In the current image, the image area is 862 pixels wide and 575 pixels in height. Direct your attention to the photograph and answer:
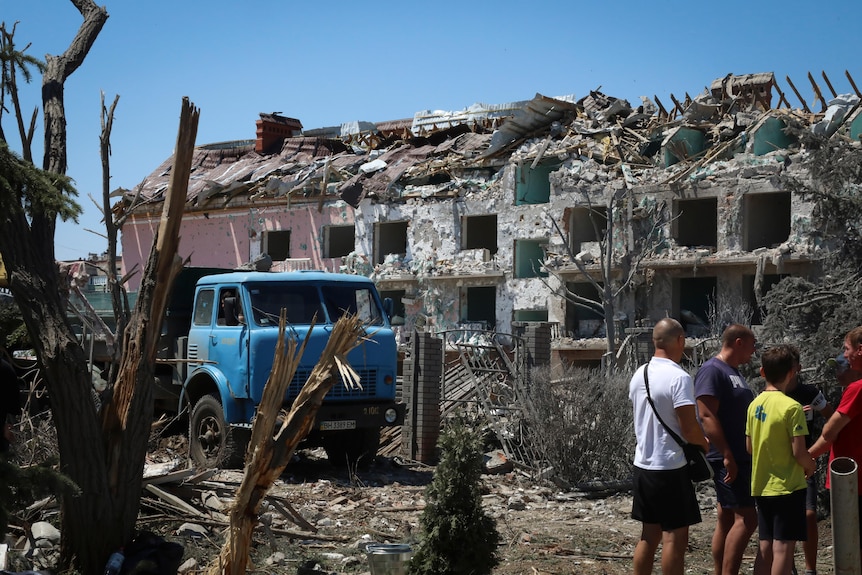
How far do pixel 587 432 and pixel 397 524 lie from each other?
11.5 ft

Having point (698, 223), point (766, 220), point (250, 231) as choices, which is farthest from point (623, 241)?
point (250, 231)

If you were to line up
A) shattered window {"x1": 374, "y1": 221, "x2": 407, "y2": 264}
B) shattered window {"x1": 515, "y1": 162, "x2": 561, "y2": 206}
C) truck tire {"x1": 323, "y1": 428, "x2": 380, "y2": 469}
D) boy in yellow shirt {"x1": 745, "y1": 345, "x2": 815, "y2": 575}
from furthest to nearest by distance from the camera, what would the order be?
shattered window {"x1": 374, "y1": 221, "x2": 407, "y2": 264}
shattered window {"x1": 515, "y1": 162, "x2": 561, "y2": 206}
truck tire {"x1": 323, "y1": 428, "x2": 380, "y2": 469}
boy in yellow shirt {"x1": 745, "y1": 345, "x2": 815, "y2": 575}

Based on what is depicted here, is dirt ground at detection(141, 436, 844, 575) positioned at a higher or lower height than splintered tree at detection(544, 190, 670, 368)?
lower

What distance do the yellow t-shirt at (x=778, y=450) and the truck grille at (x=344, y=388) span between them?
733cm

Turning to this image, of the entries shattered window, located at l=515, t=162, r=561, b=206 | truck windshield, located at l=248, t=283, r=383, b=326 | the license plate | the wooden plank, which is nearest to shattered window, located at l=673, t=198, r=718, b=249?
shattered window, located at l=515, t=162, r=561, b=206

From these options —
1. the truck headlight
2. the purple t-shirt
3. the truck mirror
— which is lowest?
the truck headlight

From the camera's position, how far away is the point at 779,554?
5.83 m

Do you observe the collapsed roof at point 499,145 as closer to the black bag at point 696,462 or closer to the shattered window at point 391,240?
the shattered window at point 391,240

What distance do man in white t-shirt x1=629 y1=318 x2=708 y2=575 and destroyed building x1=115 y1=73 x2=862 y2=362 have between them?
22311 mm

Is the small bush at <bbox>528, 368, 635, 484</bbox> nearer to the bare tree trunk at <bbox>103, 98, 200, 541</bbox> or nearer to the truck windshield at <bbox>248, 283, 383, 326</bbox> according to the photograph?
the truck windshield at <bbox>248, 283, 383, 326</bbox>

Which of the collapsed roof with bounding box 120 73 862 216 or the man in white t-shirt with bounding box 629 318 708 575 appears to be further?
the collapsed roof with bounding box 120 73 862 216

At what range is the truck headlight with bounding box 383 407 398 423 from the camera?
13.3 m

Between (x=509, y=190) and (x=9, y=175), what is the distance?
98.8 ft

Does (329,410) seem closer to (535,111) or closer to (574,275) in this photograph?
(574,275)
